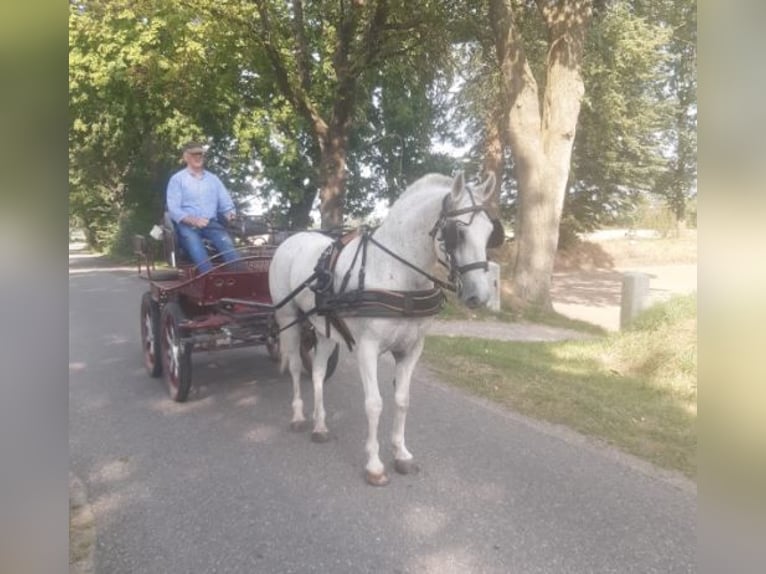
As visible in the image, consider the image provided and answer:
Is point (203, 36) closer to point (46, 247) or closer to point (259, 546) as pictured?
point (259, 546)

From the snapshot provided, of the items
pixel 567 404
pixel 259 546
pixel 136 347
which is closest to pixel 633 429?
pixel 567 404

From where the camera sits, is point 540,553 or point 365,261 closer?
point 540,553

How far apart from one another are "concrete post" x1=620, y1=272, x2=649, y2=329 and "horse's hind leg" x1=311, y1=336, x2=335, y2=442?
4.58 meters

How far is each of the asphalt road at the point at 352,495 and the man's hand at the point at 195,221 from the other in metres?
1.64

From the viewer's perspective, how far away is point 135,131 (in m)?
17.0

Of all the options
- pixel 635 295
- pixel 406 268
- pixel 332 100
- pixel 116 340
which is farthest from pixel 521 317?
pixel 332 100

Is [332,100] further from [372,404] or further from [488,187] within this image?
[372,404]

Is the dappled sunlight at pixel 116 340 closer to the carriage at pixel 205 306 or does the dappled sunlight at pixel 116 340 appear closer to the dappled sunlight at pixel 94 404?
the carriage at pixel 205 306

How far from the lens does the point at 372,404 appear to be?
3443mm

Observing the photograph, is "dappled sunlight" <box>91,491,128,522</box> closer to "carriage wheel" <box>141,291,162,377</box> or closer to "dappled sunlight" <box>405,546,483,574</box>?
"dappled sunlight" <box>405,546,483,574</box>

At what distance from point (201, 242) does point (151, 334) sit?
4.23ft

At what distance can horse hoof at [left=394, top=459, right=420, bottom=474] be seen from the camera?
3.56 m

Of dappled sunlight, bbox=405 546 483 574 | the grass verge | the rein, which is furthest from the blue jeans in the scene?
the grass verge

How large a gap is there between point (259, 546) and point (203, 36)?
1313 centimetres
